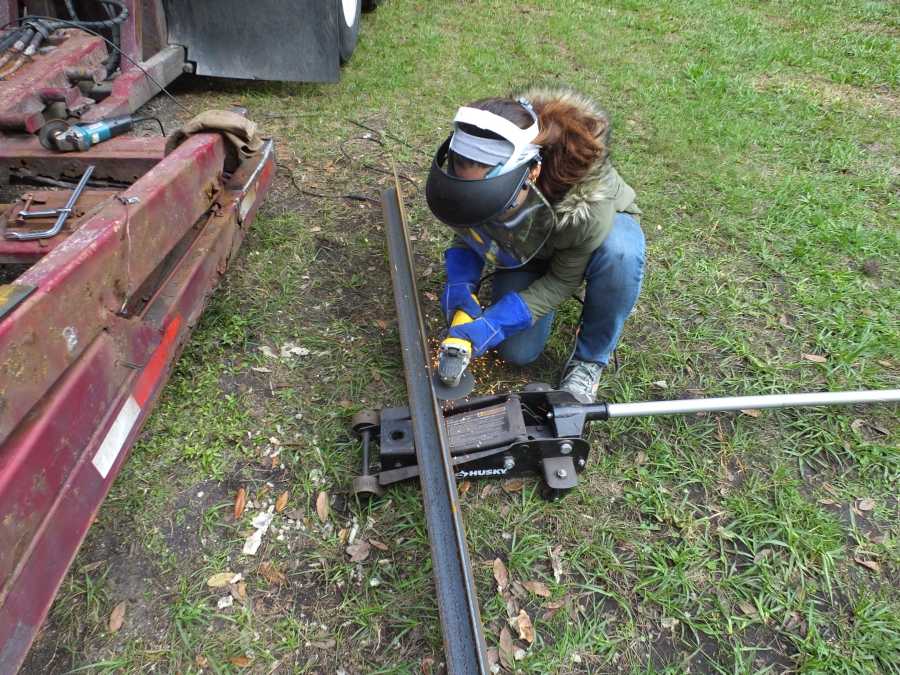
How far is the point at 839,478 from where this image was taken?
2457 mm

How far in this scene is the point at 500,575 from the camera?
2.08 m

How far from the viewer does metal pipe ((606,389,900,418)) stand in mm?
2332

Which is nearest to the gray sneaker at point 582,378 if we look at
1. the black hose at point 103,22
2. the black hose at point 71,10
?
the black hose at point 103,22

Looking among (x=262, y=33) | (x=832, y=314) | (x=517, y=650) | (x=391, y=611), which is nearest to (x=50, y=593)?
(x=391, y=611)

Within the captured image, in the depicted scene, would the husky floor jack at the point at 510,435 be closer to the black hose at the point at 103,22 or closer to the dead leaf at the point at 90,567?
the dead leaf at the point at 90,567

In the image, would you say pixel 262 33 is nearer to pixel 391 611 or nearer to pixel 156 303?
pixel 156 303

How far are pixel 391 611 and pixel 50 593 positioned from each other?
3.22 ft

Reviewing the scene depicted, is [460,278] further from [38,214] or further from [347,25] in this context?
[347,25]

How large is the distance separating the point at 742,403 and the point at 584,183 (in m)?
1.11

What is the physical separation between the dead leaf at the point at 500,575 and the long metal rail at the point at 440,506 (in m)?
0.27

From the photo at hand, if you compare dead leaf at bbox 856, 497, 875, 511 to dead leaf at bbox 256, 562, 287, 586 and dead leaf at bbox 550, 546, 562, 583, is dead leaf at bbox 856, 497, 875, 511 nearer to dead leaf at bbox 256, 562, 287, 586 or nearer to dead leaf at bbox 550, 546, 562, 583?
A: dead leaf at bbox 550, 546, 562, 583

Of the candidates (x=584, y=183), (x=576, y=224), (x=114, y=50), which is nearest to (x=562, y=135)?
(x=584, y=183)

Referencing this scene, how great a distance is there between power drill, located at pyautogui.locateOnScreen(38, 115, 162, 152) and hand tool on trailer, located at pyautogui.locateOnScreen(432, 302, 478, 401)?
1988 mm

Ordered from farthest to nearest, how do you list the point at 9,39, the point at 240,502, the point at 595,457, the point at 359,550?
the point at 9,39, the point at 595,457, the point at 240,502, the point at 359,550
